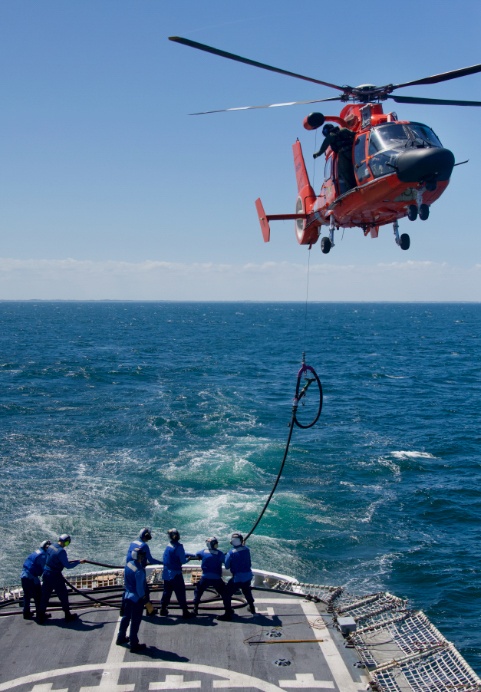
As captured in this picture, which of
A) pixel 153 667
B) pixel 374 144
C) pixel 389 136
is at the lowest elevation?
pixel 153 667

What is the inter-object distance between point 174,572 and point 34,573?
8.74 ft

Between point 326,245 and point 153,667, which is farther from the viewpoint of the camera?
point 326,245

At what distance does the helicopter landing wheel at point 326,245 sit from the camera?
55.1 feet

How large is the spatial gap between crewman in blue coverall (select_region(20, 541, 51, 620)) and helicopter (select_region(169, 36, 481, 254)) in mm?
8919

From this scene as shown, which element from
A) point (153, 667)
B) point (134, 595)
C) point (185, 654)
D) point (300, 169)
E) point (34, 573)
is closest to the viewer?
point (153, 667)

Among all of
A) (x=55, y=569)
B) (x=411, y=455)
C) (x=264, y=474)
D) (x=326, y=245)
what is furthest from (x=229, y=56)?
(x=411, y=455)

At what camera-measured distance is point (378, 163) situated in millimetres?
13773

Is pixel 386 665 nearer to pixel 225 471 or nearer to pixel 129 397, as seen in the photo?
pixel 225 471

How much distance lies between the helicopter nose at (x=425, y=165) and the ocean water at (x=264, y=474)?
12.9 meters

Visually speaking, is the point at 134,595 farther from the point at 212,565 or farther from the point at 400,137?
the point at 400,137

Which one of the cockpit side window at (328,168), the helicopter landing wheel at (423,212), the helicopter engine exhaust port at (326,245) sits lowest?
the helicopter engine exhaust port at (326,245)

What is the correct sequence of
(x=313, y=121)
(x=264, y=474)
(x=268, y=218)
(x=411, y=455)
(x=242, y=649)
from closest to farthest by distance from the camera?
(x=242, y=649) < (x=313, y=121) < (x=268, y=218) < (x=264, y=474) < (x=411, y=455)

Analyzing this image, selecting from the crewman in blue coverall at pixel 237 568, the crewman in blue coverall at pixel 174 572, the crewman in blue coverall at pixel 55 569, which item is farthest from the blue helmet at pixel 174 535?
the crewman in blue coverall at pixel 55 569

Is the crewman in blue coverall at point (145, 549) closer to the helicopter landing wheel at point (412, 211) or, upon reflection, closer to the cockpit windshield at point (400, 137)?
the helicopter landing wheel at point (412, 211)
